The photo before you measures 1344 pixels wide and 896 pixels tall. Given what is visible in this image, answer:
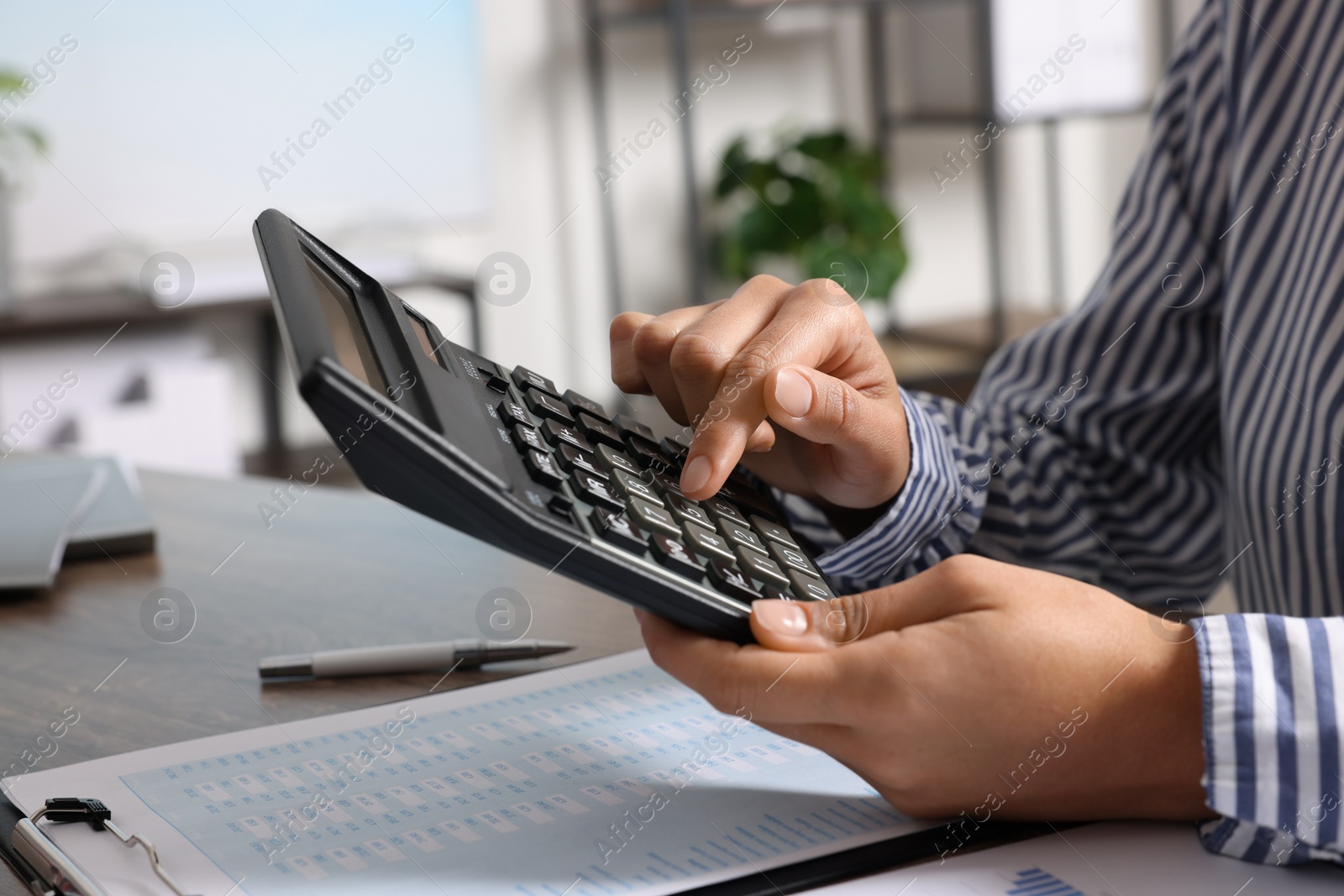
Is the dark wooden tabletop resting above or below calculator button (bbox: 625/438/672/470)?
below

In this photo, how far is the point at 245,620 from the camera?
2.62ft

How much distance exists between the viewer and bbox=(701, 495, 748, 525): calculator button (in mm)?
556

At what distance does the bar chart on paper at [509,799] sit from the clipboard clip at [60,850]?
15mm

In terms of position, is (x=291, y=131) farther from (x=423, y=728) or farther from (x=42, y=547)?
(x=423, y=728)

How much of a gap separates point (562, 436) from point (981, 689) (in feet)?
0.68

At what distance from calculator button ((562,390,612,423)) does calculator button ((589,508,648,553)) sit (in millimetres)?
165

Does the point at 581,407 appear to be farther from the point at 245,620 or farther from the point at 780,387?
the point at 245,620

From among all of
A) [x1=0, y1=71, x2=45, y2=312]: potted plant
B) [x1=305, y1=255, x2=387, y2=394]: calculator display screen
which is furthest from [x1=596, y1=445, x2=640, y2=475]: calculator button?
[x1=0, y1=71, x2=45, y2=312]: potted plant

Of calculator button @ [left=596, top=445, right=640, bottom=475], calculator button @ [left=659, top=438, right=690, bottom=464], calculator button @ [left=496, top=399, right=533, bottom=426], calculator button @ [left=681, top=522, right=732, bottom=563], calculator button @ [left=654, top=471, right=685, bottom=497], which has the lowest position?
Result: calculator button @ [left=681, top=522, right=732, bottom=563]

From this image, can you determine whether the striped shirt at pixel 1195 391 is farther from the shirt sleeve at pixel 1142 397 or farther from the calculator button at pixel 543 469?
the calculator button at pixel 543 469

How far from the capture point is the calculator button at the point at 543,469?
1.55 ft

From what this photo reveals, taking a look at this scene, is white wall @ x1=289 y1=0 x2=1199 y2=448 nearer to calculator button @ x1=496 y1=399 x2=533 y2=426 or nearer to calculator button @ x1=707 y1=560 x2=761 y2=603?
calculator button @ x1=496 y1=399 x2=533 y2=426

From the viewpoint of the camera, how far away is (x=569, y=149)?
3.26 m

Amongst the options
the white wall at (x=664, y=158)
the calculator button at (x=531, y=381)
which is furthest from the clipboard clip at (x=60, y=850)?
the white wall at (x=664, y=158)
